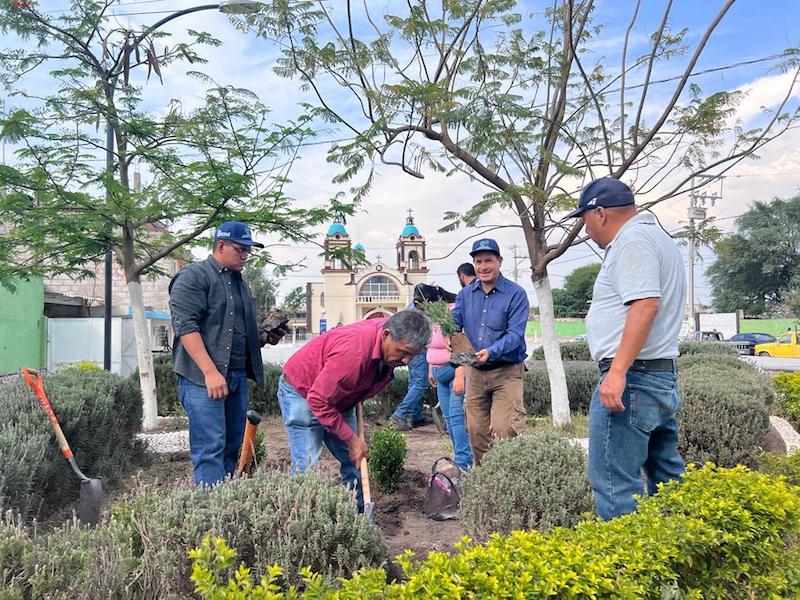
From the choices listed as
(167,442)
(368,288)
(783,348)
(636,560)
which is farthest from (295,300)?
(368,288)

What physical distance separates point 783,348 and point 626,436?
34.2m

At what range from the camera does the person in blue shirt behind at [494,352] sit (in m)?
4.28

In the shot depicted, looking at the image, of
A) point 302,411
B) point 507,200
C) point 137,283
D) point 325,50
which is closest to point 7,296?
point 137,283

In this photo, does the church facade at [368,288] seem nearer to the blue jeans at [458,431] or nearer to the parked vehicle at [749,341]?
the parked vehicle at [749,341]

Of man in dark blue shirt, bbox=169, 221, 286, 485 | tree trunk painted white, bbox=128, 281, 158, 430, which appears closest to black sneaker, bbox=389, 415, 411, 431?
tree trunk painted white, bbox=128, 281, 158, 430

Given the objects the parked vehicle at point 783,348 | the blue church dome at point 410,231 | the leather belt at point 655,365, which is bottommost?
the parked vehicle at point 783,348

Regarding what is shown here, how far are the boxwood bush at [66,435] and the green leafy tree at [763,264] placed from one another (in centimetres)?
4505

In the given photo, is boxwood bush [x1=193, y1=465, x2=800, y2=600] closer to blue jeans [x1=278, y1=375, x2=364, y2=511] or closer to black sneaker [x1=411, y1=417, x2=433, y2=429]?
blue jeans [x1=278, y1=375, x2=364, y2=511]

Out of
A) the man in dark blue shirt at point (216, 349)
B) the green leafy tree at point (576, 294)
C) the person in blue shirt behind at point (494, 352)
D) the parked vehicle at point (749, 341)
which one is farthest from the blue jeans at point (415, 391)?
the green leafy tree at point (576, 294)

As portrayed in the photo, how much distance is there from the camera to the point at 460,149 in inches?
279

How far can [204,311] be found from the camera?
3.71m

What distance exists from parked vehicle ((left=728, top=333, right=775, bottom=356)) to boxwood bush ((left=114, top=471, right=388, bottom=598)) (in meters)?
34.2

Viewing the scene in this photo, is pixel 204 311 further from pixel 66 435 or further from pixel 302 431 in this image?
pixel 66 435

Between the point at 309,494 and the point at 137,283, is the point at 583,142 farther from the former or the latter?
the point at 309,494
